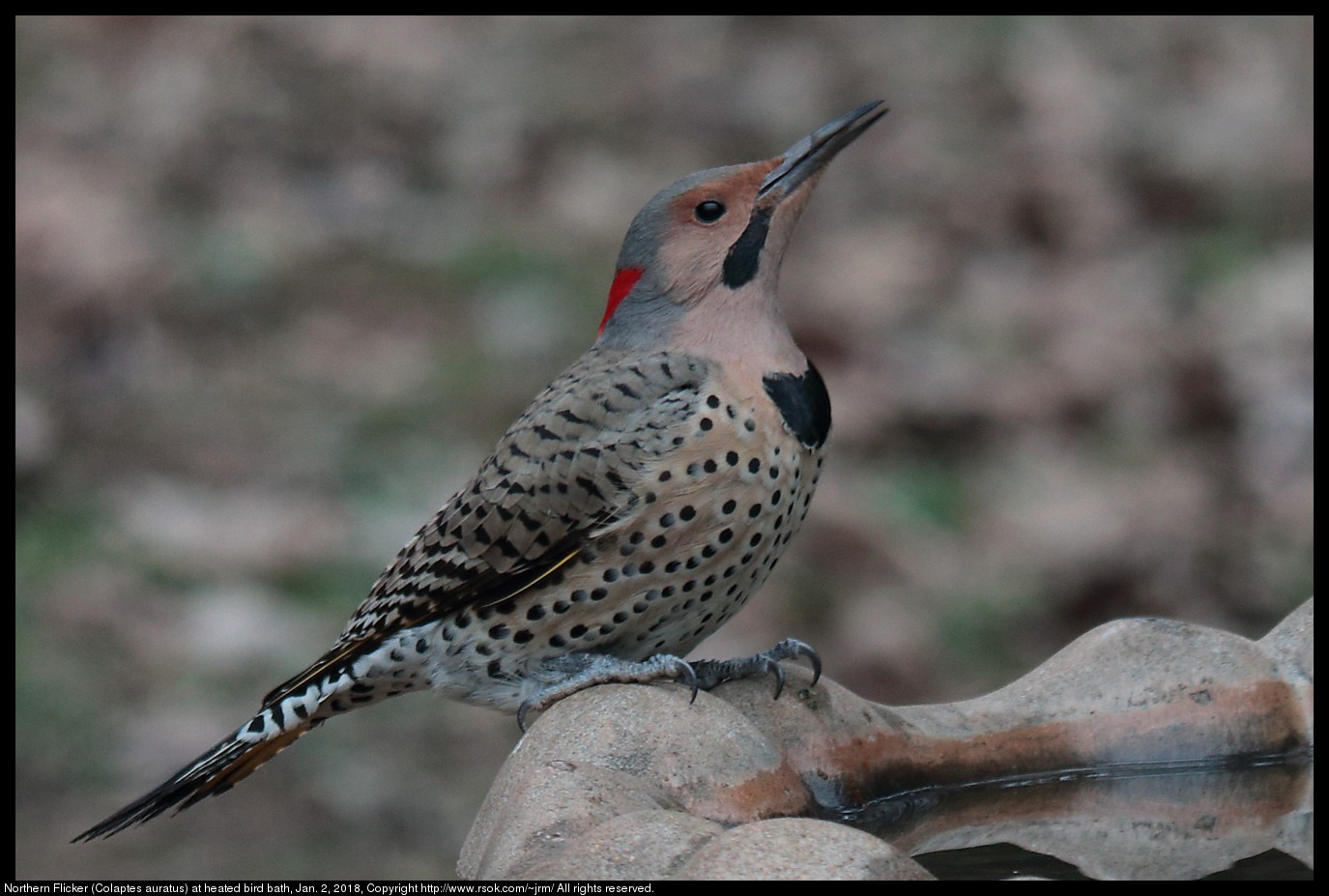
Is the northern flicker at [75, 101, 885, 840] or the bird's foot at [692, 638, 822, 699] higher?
the northern flicker at [75, 101, 885, 840]

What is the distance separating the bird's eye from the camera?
11.6 ft

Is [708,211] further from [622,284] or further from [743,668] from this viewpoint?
[743,668]

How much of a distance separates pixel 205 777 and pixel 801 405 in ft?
4.83

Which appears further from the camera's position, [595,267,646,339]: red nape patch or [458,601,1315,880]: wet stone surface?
[595,267,646,339]: red nape patch

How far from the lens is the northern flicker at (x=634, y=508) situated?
132 inches

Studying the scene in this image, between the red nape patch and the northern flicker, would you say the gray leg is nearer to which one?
the northern flicker

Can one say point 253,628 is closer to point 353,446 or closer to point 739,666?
point 353,446

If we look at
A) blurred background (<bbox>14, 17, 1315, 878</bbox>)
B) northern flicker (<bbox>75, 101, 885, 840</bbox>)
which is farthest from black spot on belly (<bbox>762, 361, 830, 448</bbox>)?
blurred background (<bbox>14, 17, 1315, 878</bbox>)

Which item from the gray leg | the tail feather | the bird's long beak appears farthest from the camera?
the bird's long beak

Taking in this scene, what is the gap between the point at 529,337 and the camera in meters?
8.00

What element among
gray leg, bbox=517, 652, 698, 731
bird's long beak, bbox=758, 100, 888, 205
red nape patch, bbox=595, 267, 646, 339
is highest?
bird's long beak, bbox=758, 100, 888, 205

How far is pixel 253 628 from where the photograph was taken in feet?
20.7

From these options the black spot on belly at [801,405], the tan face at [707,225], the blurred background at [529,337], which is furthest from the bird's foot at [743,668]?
the blurred background at [529,337]

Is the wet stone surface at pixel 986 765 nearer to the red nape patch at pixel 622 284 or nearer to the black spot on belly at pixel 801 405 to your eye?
the black spot on belly at pixel 801 405
